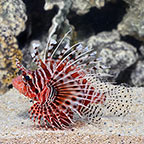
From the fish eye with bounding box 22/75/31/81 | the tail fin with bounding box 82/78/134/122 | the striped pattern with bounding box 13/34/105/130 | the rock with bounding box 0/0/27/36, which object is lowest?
the tail fin with bounding box 82/78/134/122

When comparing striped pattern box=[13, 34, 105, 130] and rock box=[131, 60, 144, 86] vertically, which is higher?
striped pattern box=[13, 34, 105, 130]

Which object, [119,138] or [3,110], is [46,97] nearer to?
[119,138]

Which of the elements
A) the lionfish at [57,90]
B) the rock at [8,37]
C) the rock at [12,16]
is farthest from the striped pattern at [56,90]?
the rock at [12,16]

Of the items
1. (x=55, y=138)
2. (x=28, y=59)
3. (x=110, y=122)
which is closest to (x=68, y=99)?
(x=55, y=138)

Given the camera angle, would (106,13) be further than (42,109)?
Yes

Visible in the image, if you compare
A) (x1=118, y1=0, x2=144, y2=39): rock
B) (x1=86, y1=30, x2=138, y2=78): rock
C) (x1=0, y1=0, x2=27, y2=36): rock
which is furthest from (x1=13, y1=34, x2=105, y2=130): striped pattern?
(x1=118, y1=0, x2=144, y2=39): rock

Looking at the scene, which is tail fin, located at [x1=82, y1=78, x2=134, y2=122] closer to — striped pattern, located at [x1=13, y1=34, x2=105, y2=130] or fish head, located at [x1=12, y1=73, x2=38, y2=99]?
striped pattern, located at [x1=13, y1=34, x2=105, y2=130]

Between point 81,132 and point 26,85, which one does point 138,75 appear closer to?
point 81,132

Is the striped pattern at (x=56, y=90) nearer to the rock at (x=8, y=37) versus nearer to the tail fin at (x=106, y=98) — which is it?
the tail fin at (x=106, y=98)
